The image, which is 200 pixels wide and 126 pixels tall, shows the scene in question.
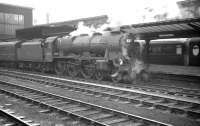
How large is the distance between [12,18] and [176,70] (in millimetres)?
30787

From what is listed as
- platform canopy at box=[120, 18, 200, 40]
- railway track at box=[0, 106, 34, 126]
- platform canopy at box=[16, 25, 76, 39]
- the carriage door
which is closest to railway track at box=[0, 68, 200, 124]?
railway track at box=[0, 106, 34, 126]

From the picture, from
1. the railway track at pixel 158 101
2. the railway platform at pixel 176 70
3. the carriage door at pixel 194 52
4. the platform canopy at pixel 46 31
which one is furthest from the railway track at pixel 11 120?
the platform canopy at pixel 46 31

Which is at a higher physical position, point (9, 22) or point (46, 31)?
point (9, 22)

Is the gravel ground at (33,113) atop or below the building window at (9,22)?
below

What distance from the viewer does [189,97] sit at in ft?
28.7

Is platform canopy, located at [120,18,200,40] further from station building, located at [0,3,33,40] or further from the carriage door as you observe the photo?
station building, located at [0,3,33,40]

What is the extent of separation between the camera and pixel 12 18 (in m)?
38.3

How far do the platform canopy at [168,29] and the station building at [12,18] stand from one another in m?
27.8

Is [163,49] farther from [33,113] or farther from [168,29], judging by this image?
[33,113]

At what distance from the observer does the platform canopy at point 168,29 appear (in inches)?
455

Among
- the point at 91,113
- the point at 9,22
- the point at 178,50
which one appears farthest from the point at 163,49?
the point at 9,22

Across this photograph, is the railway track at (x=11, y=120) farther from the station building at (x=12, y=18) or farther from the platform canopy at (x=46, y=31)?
the station building at (x=12, y=18)

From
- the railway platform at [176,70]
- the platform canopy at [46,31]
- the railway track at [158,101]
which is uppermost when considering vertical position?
the platform canopy at [46,31]

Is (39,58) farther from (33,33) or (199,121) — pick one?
(199,121)
